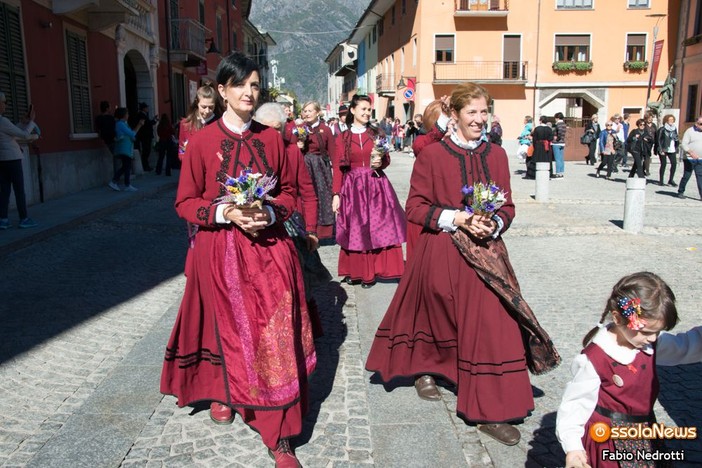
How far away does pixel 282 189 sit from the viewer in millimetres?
3471

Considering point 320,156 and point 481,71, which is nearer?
point 320,156

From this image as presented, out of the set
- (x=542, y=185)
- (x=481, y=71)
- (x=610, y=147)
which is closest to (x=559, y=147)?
(x=610, y=147)

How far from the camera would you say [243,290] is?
10.2 ft

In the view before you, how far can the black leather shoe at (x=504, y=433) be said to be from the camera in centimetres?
332

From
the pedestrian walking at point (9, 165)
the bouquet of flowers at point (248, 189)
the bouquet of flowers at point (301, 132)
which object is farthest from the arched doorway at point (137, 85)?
the bouquet of flowers at point (248, 189)

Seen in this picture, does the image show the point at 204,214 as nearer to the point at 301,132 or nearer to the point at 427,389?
the point at 427,389

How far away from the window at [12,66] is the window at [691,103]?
27260 mm

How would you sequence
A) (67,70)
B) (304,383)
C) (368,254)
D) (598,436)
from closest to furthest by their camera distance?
1. (598,436)
2. (304,383)
3. (368,254)
4. (67,70)

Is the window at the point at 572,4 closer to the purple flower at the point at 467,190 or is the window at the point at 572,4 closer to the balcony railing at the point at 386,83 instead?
the balcony railing at the point at 386,83

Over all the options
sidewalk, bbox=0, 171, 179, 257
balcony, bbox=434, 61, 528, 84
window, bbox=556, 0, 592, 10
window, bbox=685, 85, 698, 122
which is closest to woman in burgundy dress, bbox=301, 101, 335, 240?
sidewalk, bbox=0, 171, 179, 257

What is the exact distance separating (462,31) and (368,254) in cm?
3201

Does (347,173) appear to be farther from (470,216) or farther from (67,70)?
(67,70)

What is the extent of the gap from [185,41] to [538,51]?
20.6 m

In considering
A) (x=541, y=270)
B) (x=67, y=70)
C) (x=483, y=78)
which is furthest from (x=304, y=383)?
(x=483, y=78)
